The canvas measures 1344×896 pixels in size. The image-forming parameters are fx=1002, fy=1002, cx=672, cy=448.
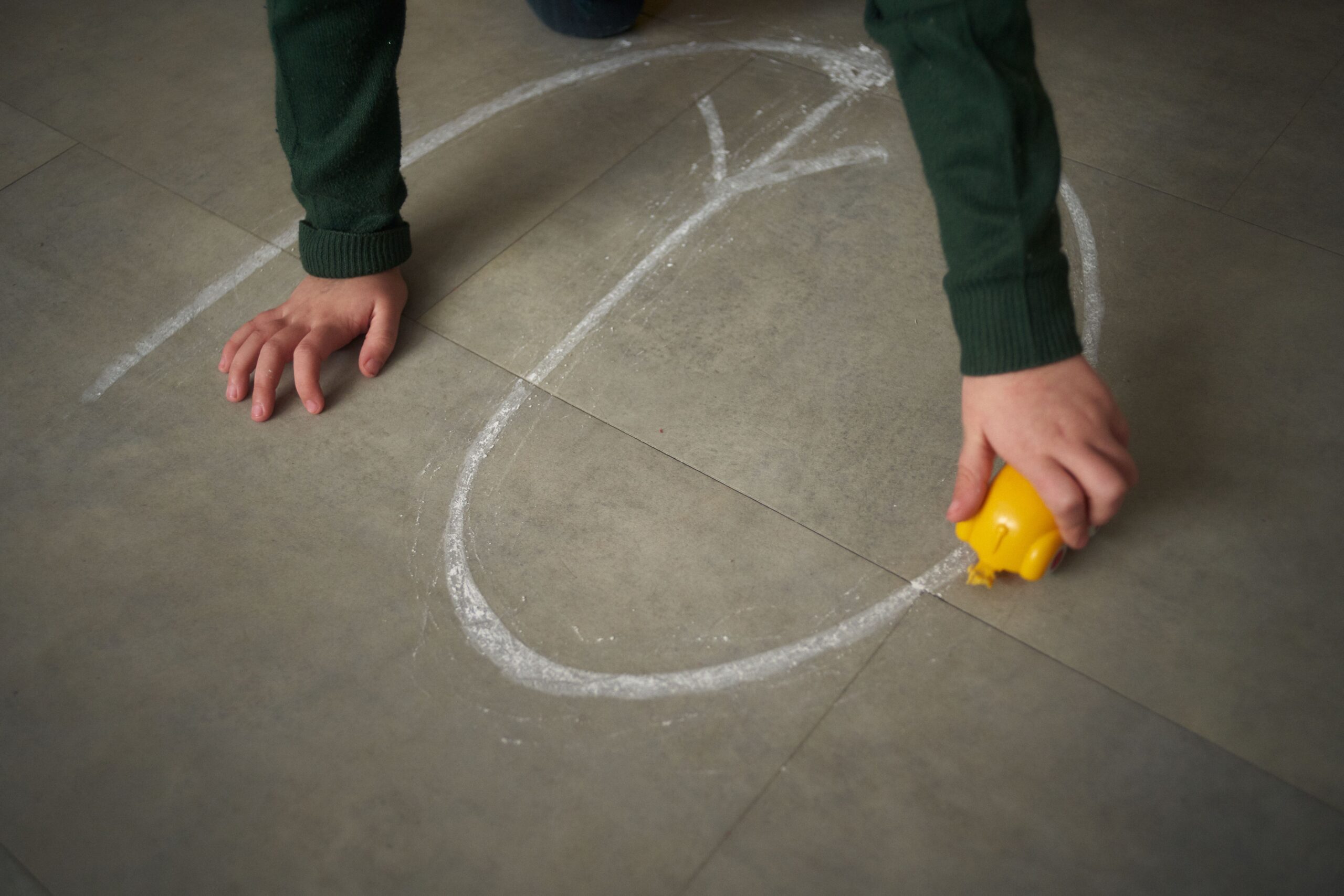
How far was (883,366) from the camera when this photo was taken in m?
1.81

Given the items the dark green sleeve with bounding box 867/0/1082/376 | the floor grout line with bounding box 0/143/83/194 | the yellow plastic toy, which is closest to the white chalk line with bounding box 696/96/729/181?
the dark green sleeve with bounding box 867/0/1082/376

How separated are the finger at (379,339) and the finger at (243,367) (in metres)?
0.18

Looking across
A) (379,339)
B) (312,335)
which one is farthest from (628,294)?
(312,335)

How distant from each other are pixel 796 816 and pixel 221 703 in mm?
827

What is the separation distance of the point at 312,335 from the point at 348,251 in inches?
6.7

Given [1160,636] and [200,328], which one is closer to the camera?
[1160,636]

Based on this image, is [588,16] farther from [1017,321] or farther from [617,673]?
[617,673]

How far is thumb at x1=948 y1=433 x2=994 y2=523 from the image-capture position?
1.40m

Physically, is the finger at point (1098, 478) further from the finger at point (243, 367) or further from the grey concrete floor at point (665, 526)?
the finger at point (243, 367)

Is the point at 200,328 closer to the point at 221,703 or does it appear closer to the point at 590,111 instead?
the point at 221,703

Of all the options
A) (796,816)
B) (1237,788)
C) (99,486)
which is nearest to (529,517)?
(796,816)

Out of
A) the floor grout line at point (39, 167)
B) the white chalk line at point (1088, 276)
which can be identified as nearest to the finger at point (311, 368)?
the floor grout line at point (39, 167)

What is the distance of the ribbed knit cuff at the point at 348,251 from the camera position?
1866mm

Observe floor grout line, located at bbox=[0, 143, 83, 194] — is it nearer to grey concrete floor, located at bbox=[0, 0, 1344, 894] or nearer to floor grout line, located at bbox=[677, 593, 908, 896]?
grey concrete floor, located at bbox=[0, 0, 1344, 894]
